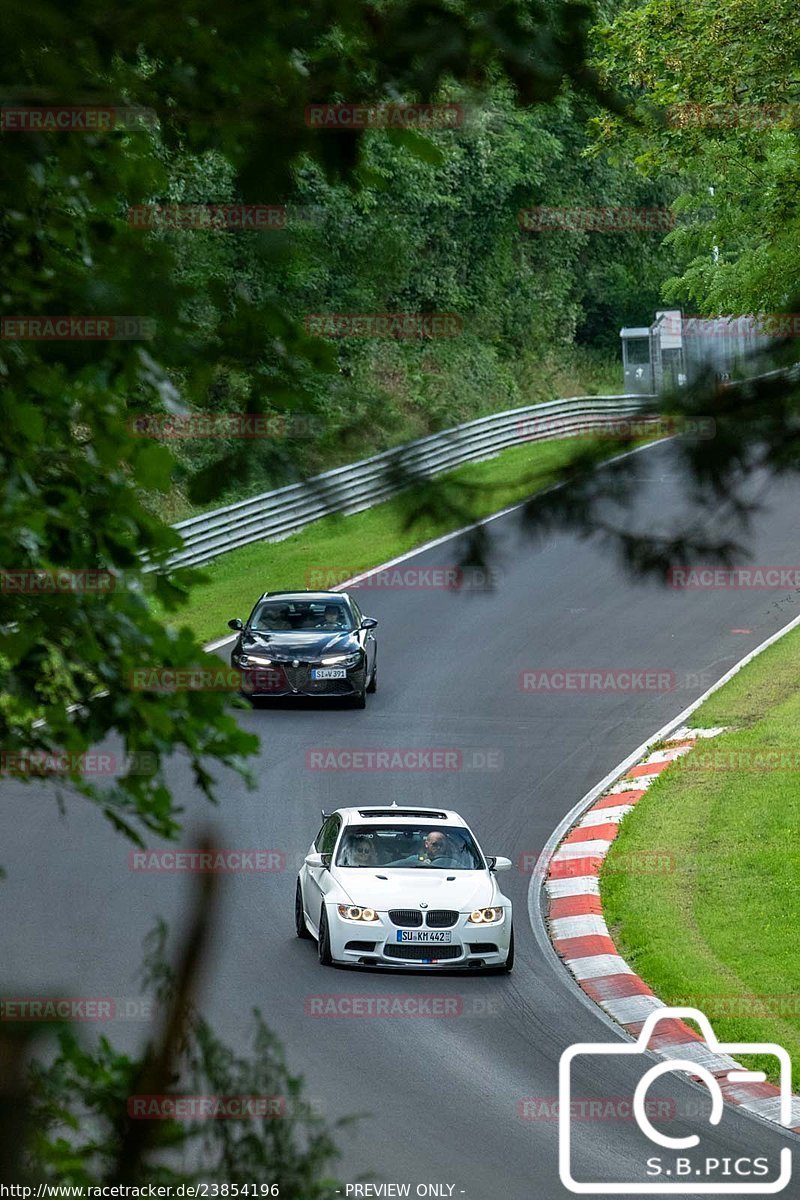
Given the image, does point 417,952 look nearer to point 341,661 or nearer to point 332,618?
point 341,661

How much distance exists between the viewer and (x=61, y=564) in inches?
153

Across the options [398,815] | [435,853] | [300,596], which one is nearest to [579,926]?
[435,853]

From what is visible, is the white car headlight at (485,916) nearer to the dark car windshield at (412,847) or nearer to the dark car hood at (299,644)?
the dark car windshield at (412,847)

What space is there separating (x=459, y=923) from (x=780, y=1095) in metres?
3.62

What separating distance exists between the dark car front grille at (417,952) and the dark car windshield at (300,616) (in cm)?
984

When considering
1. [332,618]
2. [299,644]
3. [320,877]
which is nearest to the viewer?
[320,877]

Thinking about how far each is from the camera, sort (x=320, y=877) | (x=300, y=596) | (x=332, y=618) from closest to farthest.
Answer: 1. (x=320, y=877)
2. (x=332, y=618)
3. (x=300, y=596)

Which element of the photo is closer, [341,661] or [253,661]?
[253,661]

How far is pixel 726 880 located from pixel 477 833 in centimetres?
316

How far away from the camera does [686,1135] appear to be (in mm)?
10438

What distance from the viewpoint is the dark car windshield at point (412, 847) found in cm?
1494

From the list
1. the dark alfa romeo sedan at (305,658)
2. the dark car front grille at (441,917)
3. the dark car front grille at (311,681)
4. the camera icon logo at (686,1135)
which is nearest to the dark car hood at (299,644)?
the dark alfa romeo sedan at (305,658)

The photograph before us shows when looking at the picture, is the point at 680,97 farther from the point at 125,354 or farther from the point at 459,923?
the point at 125,354

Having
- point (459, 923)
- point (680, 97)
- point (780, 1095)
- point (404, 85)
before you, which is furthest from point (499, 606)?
point (404, 85)
